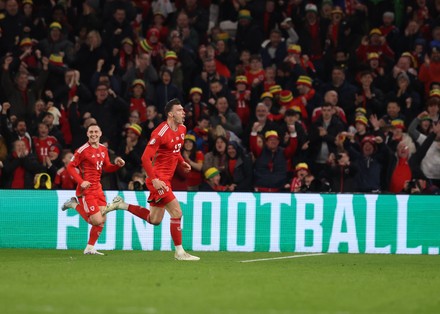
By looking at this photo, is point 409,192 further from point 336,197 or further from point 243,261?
point 243,261

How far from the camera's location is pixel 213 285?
41.3 feet

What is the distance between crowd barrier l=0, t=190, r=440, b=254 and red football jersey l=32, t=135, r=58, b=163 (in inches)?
70.5

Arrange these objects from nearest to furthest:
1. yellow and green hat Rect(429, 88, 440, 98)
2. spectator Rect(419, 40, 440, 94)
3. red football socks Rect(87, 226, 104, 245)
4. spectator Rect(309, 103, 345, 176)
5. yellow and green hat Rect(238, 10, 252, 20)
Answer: red football socks Rect(87, 226, 104, 245) → spectator Rect(309, 103, 345, 176) → yellow and green hat Rect(429, 88, 440, 98) → spectator Rect(419, 40, 440, 94) → yellow and green hat Rect(238, 10, 252, 20)

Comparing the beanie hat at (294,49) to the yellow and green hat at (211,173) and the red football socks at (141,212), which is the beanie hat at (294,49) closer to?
the yellow and green hat at (211,173)

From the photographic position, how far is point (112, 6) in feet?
84.7

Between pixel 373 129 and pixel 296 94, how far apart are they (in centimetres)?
217

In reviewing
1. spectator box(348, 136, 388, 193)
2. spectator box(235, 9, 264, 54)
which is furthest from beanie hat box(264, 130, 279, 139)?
spectator box(235, 9, 264, 54)

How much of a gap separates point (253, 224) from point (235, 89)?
198 inches

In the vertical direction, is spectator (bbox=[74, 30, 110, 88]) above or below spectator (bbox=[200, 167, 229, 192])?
above

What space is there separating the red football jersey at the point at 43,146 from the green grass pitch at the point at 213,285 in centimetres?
474

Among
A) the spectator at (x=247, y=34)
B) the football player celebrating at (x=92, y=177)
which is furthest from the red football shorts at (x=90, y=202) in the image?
the spectator at (x=247, y=34)

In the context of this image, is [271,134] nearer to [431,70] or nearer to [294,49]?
[294,49]

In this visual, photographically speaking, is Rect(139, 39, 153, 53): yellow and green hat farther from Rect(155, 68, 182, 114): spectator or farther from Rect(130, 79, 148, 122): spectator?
Rect(130, 79, 148, 122): spectator

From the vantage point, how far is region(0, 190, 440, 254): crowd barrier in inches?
789
